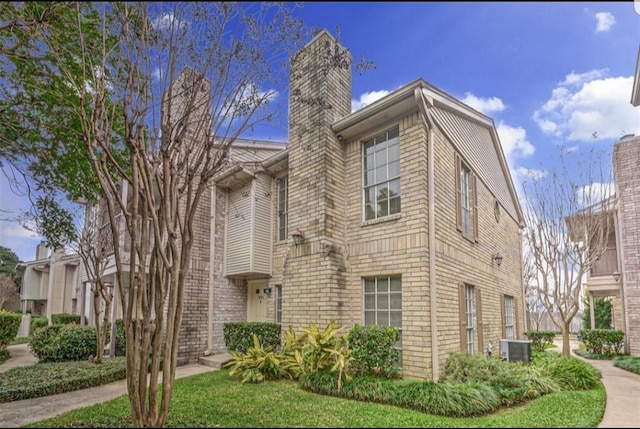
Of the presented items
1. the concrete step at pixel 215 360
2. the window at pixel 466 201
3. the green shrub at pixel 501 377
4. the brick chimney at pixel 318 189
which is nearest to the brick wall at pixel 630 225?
the window at pixel 466 201

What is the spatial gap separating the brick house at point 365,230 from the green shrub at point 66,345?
248 centimetres

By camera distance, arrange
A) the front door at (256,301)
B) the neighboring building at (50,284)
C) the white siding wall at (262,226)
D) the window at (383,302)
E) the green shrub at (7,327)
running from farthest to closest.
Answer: the neighboring building at (50,284), the green shrub at (7,327), the front door at (256,301), the white siding wall at (262,226), the window at (383,302)

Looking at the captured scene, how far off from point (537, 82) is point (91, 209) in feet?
37.8

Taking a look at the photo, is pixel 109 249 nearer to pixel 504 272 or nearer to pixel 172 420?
pixel 172 420

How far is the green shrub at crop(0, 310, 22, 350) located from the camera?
469 inches

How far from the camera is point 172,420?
14.8ft

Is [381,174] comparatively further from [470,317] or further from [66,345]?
[66,345]

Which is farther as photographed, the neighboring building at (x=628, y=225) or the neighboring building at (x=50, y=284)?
the neighboring building at (x=50, y=284)

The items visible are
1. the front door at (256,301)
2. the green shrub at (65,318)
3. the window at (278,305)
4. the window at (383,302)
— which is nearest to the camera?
the window at (383,302)

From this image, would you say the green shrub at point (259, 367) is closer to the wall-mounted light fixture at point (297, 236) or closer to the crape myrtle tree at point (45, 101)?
the wall-mounted light fixture at point (297, 236)

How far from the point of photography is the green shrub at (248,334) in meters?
9.32

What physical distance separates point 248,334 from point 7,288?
8720mm

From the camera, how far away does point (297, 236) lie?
849 centimetres

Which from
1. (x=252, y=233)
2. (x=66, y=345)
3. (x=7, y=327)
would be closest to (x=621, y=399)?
(x=252, y=233)
